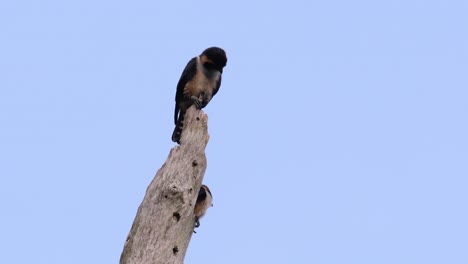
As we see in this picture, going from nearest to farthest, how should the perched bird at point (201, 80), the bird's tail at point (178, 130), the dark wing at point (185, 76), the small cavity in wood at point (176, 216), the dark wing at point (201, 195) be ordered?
the small cavity in wood at point (176, 216) → the dark wing at point (201, 195) → the bird's tail at point (178, 130) → the perched bird at point (201, 80) → the dark wing at point (185, 76)

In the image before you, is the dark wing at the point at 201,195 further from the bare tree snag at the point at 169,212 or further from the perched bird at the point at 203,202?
the bare tree snag at the point at 169,212

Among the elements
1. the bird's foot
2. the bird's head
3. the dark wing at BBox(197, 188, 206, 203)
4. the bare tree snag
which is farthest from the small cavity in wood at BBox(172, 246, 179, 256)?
the bird's head

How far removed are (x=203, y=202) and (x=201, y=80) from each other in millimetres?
2695

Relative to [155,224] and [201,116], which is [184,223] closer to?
[155,224]

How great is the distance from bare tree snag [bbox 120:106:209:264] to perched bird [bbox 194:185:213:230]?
60 centimetres

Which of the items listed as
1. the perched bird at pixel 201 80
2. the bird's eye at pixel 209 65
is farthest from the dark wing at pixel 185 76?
the bird's eye at pixel 209 65

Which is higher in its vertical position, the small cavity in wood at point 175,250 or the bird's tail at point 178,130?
the bird's tail at point 178,130

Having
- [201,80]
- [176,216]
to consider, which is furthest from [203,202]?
[201,80]

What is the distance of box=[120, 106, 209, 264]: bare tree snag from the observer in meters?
6.04

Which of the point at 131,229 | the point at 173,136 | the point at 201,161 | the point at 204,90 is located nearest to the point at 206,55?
the point at 204,90

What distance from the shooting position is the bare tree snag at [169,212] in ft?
19.8

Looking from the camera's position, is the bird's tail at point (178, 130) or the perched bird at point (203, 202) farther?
the bird's tail at point (178, 130)

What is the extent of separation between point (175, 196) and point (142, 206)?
0.88ft

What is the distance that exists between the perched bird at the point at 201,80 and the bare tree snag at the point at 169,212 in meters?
2.93
